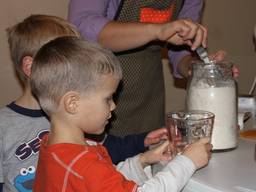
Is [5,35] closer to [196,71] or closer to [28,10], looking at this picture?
[28,10]

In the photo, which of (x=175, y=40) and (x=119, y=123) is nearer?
(x=175, y=40)

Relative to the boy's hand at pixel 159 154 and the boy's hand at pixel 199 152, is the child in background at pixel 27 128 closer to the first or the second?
the boy's hand at pixel 159 154

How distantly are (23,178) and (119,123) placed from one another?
0.35 meters

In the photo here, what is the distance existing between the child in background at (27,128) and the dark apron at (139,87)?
186 millimetres

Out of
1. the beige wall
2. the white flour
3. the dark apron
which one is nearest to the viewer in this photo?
the white flour

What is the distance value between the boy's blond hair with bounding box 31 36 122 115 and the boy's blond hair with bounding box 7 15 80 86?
0.22 metres

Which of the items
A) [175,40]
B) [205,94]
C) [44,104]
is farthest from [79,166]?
[175,40]

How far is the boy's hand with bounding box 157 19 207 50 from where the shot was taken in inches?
34.8

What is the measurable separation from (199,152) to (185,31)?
9.7 inches

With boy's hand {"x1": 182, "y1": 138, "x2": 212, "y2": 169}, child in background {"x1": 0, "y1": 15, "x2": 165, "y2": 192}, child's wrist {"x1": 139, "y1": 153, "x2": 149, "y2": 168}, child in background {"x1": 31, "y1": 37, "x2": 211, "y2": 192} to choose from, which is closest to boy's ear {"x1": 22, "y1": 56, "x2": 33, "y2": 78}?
child in background {"x1": 0, "y1": 15, "x2": 165, "y2": 192}

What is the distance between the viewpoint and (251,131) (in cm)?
104

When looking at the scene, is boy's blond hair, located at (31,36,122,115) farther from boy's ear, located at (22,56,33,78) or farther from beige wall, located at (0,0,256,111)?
beige wall, located at (0,0,256,111)

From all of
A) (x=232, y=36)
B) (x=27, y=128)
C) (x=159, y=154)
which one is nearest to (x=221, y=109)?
(x=159, y=154)

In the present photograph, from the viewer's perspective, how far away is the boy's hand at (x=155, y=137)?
986 millimetres
